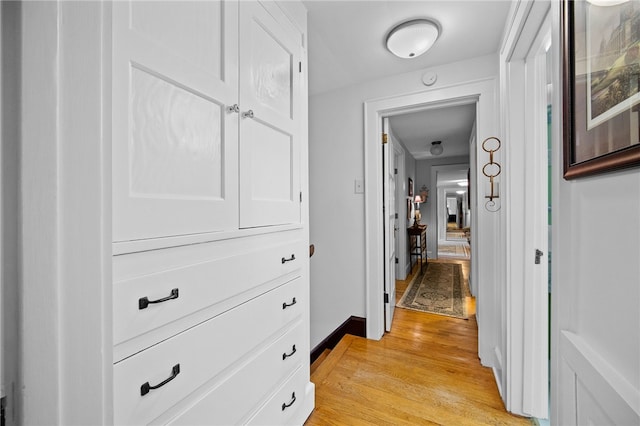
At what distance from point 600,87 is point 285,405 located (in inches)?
62.9

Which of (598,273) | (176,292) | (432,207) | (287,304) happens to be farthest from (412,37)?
(432,207)

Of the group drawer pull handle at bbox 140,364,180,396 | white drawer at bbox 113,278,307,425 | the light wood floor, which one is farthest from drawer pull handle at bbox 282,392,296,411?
drawer pull handle at bbox 140,364,180,396

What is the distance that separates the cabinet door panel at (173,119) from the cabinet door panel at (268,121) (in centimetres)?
7

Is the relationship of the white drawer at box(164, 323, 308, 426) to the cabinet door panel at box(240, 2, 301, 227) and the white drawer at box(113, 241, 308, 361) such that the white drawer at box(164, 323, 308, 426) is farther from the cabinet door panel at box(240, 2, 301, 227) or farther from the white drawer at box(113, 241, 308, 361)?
the cabinet door panel at box(240, 2, 301, 227)

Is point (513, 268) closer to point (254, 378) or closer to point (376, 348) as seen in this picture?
point (376, 348)

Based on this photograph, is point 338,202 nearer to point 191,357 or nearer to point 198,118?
point 198,118

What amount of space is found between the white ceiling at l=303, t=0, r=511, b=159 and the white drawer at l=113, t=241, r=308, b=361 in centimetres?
145

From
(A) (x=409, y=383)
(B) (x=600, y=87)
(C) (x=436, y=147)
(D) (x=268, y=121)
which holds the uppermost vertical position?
(C) (x=436, y=147)

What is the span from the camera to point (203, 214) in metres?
0.91

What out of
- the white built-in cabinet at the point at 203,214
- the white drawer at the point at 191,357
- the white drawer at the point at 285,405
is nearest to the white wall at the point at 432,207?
the white drawer at the point at 285,405

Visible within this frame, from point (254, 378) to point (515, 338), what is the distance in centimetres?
140

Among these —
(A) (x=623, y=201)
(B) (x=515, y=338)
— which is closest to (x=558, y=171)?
(A) (x=623, y=201)

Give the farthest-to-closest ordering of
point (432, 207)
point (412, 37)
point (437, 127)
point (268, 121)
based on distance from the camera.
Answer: point (432, 207), point (437, 127), point (412, 37), point (268, 121)

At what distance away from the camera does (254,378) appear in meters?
1.13
